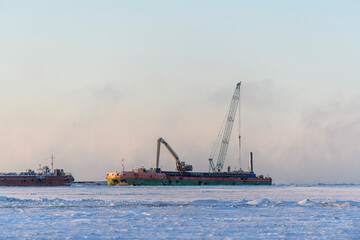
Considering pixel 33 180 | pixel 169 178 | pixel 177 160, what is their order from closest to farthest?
pixel 33 180
pixel 169 178
pixel 177 160

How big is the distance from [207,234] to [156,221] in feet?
21.3

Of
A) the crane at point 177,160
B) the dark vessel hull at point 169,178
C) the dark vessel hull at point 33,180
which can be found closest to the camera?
the dark vessel hull at point 33,180

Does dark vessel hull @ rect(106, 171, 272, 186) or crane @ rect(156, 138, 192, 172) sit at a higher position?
crane @ rect(156, 138, 192, 172)

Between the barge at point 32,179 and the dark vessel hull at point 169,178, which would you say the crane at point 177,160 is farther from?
the barge at point 32,179

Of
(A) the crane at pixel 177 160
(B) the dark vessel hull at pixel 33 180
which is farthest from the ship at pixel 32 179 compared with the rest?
(A) the crane at pixel 177 160

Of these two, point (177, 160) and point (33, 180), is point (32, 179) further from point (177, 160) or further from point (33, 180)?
point (177, 160)

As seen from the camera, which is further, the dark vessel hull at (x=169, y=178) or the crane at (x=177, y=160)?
the crane at (x=177, y=160)

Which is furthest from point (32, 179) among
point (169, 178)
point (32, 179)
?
point (169, 178)

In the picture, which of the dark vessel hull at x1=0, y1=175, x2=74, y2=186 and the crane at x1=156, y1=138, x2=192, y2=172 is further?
the crane at x1=156, y1=138, x2=192, y2=172

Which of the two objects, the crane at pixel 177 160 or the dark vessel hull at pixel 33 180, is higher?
the crane at pixel 177 160

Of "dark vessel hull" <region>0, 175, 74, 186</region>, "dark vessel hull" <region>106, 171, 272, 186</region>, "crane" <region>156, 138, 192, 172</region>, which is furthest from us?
"crane" <region>156, 138, 192, 172</region>

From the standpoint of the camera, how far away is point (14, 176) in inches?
6309

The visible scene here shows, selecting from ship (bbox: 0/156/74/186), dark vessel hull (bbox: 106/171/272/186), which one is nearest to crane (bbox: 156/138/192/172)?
dark vessel hull (bbox: 106/171/272/186)

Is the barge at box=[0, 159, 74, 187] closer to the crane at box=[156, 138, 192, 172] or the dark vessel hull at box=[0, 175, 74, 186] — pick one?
the dark vessel hull at box=[0, 175, 74, 186]
